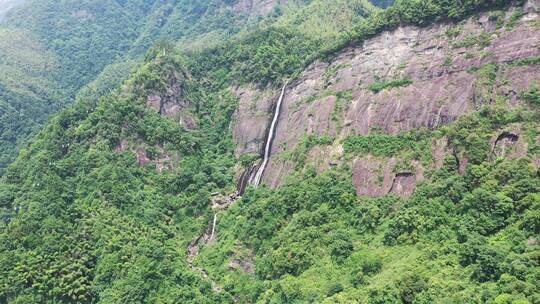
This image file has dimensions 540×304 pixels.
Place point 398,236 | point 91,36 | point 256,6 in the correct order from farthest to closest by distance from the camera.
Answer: point 91,36, point 256,6, point 398,236

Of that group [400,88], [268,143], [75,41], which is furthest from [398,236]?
[75,41]

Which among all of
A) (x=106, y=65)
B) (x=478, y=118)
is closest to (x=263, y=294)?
(x=478, y=118)

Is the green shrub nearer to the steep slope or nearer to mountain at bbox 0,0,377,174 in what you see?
mountain at bbox 0,0,377,174

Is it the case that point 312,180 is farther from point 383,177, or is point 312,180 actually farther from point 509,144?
point 509,144

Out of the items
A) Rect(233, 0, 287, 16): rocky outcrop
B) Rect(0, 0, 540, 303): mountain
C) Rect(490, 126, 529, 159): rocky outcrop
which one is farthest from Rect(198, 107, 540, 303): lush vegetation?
Rect(233, 0, 287, 16): rocky outcrop

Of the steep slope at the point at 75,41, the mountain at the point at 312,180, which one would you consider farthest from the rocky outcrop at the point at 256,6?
the mountain at the point at 312,180

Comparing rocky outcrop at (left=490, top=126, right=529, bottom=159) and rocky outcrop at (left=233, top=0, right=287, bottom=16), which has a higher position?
rocky outcrop at (left=490, top=126, right=529, bottom=159)

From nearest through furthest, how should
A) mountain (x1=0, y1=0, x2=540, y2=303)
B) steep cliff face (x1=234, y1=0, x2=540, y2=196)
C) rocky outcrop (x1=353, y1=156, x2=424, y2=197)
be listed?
mountain (x1=0, y1=0, x2=540, y2=303)
rocky outcrop (x1=353, y1=156, x2=424, y2=197)
steep cliff face (x1=234, y1=0, x2=540, y2=196)

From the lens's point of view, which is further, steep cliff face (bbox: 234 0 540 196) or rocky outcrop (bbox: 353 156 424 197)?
steep cliff face (bbox: 234 0 540 196)

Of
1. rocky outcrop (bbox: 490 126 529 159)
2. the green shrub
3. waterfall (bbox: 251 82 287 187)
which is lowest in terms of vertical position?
waterfall (bbox: 251 82 287 187)
